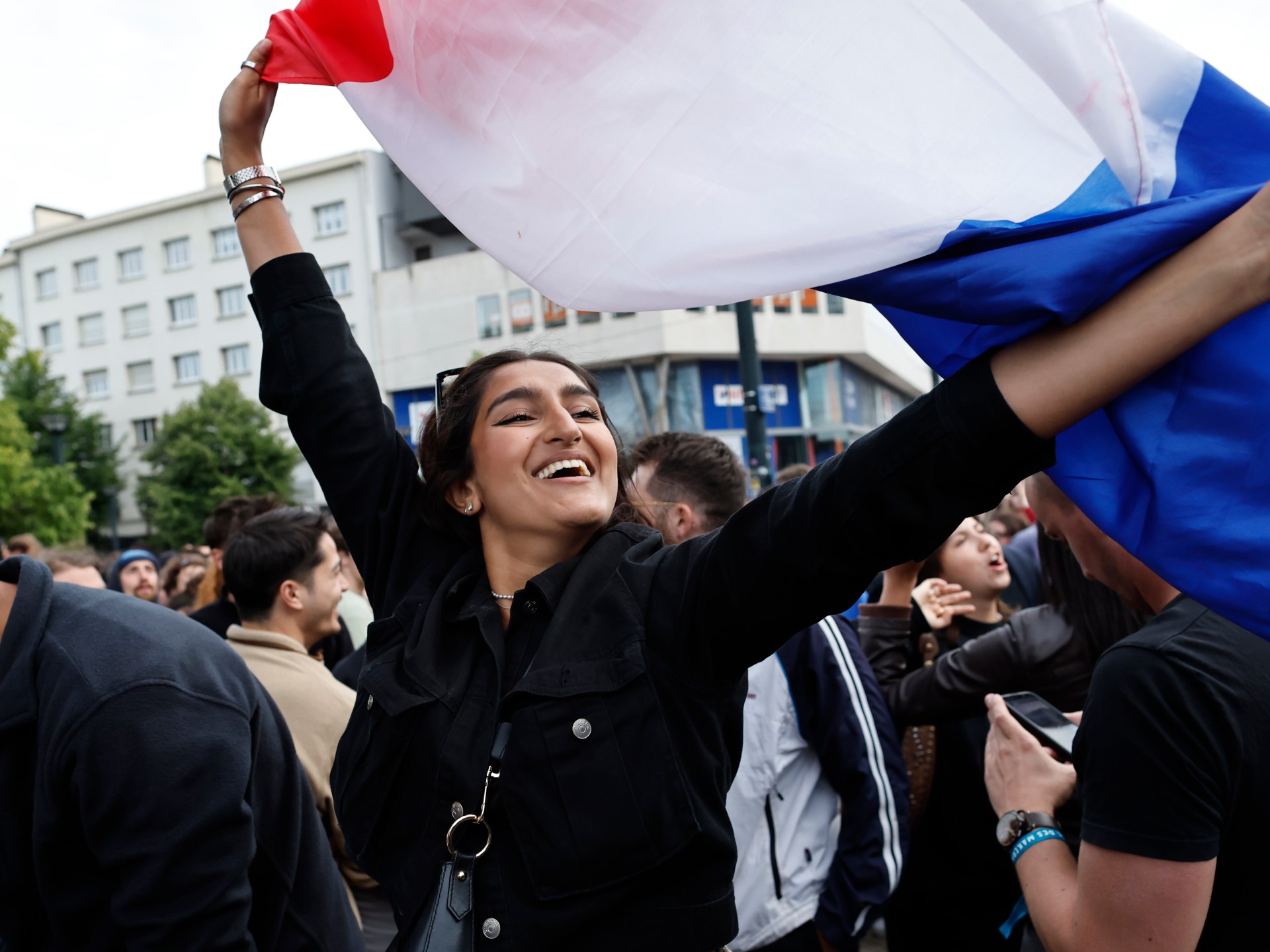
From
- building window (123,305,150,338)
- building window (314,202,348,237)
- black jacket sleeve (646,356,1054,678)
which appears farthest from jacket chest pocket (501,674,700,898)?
building window (123,305,150,338)

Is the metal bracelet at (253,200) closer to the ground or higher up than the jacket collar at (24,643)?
higher up

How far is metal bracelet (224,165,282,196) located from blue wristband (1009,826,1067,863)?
1.98m

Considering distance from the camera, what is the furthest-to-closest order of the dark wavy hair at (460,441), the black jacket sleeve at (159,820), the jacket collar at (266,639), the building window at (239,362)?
the building window at (239,362) → the jacket collar at (266,639) → the dark wavy hair at (460,441) → the black jacket sleeve at (159,820)

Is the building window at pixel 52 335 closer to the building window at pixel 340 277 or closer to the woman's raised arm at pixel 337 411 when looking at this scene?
the building window at pixel 340 277

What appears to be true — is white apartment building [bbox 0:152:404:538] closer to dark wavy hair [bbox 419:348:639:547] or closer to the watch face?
dark wavy hair [bbox 419:348:639:547]

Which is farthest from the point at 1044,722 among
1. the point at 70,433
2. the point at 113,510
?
the point at 70,433

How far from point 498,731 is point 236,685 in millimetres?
740

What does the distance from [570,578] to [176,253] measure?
49.4 m

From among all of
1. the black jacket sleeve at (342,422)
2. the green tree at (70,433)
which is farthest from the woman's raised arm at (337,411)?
the green tree at (70,433)

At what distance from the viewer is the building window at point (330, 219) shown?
4272 centimetres

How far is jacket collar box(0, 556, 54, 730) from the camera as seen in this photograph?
1863 mm

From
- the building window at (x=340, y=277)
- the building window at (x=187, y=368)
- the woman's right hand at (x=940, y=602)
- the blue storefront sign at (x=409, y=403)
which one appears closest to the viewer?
the woman's right hand at (x=940, y=602)

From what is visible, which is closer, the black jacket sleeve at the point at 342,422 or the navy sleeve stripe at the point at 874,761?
the black jacket sleeve at the point at 342,422

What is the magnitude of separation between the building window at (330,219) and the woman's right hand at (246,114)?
141ft
